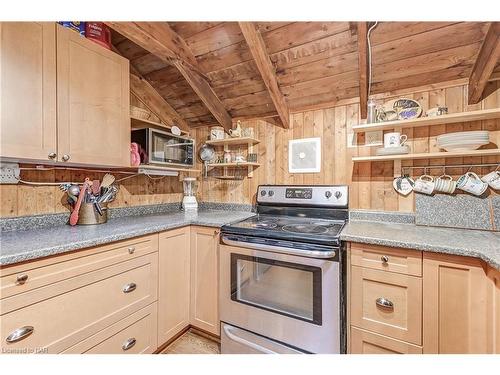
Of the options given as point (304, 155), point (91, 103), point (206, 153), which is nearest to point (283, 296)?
point (304, 155)

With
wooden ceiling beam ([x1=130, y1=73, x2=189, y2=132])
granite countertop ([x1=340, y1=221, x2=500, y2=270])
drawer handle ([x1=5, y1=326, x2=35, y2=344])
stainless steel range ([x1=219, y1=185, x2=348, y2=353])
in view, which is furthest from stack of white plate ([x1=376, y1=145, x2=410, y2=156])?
drawer handle ([x1=5, y1=326, x2=35, y2=344])

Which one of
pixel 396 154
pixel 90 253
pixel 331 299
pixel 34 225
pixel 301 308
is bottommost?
pixel 301 308

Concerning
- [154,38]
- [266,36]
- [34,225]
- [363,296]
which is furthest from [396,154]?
[34,225]

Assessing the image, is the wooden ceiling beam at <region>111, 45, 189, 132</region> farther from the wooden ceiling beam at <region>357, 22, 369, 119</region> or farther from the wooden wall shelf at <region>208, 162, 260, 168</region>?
the wooden ceiling beam at <region>357, 22, 369, 119</region>

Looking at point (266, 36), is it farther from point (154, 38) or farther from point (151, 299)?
point (151, 299)

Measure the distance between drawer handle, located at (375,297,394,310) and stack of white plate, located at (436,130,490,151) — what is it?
3.47 ft

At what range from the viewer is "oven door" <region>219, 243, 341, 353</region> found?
1.37 m

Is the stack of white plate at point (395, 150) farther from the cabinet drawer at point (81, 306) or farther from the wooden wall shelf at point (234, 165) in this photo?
the cabinet drawer at point (81, 306)

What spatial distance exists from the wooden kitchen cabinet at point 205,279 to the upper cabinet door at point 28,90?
1073 mm

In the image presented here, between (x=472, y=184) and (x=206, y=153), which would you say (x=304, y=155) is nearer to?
(x=206, y=153)

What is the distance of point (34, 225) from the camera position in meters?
1.47

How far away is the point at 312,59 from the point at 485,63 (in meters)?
1.01

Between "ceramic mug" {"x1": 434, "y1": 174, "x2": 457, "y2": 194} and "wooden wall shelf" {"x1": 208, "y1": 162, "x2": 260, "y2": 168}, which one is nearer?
"ceramic mug" {"x1": 434, "y1": 174, "x2": 457, "y2": 194}
